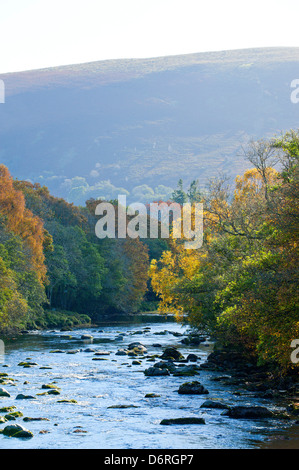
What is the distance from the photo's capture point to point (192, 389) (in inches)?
1280

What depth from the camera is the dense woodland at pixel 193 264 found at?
24.7m

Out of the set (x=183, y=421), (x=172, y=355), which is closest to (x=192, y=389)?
(x=183, y=421)

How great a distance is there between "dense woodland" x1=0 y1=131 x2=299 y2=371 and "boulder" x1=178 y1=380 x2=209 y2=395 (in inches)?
135

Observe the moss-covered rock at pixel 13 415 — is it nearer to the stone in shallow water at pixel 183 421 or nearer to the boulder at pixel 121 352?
the stone in shallow water at pixel 183 421

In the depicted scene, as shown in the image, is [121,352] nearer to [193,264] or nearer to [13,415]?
[193,264]

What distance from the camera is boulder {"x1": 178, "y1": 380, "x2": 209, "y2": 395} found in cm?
3216

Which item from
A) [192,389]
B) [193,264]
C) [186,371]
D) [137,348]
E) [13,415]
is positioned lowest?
[137,348]

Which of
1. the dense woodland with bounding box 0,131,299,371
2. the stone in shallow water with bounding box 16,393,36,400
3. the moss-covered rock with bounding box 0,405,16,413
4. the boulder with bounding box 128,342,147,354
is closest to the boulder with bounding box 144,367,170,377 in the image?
the dense woodland with bounding box 0,131,299,371

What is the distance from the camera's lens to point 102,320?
9444cm

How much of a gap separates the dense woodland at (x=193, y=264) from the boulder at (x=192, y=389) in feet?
11.2

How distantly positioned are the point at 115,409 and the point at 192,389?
5591mm

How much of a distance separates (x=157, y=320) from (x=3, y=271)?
4114cm

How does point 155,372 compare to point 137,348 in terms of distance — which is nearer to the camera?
point 155,372

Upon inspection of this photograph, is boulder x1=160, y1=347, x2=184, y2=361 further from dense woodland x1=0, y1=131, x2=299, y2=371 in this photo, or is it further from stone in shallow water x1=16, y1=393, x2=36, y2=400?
stone in shallow water x1=16, y1=393, x2=36, y2=400
